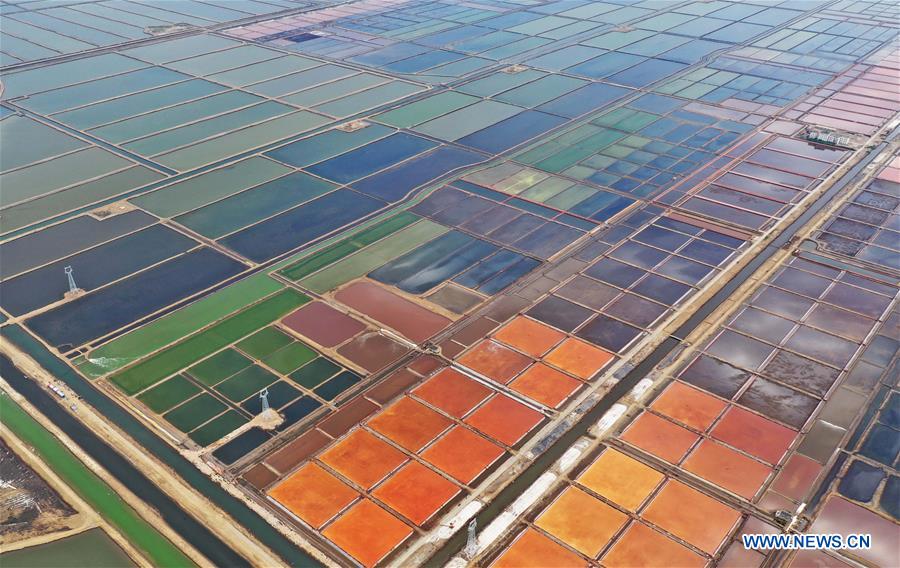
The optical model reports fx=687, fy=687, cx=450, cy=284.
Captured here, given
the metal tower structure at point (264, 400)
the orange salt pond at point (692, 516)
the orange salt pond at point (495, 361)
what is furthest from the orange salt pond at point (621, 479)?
the metal tower structure at point (264, 400)

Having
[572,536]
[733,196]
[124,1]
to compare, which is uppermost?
[124,1]

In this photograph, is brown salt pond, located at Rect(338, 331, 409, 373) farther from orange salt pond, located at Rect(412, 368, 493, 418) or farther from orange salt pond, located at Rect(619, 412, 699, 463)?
orange salt pond, located at Rect(619, 412, 699, 463)

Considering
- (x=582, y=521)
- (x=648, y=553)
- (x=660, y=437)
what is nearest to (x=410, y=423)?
(x=582, y=521)

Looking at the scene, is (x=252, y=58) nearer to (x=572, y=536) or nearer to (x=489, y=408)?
(x=489, y=408)

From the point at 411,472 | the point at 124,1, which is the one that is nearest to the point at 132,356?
the point at 411,472

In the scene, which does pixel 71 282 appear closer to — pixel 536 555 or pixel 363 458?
pixel 363 458

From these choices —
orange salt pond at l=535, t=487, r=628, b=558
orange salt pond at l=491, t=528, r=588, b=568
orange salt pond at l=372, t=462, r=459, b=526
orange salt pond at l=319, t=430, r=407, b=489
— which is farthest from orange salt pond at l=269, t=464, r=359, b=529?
orange salt pond at l=535, t=487, r=628, b=558
